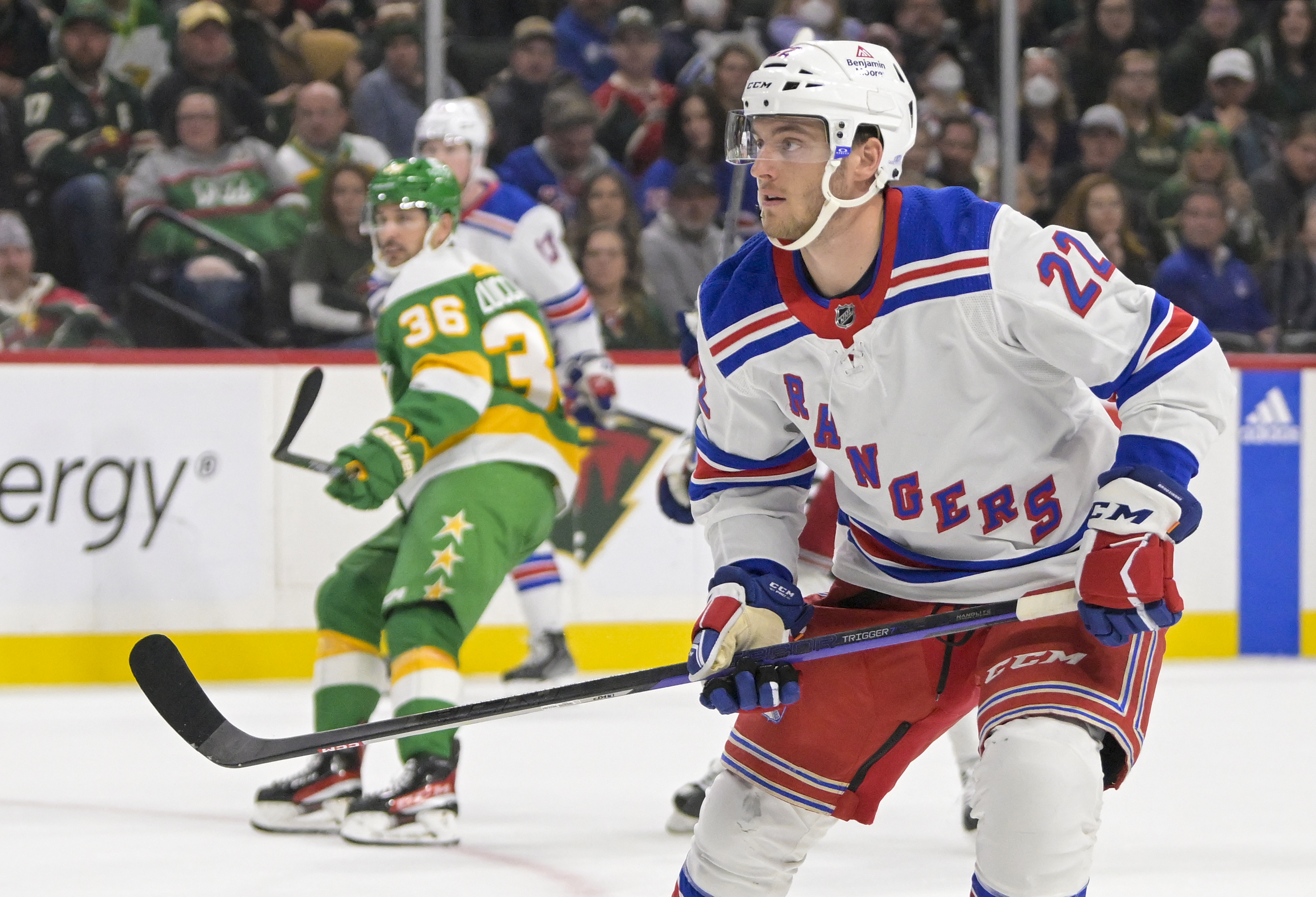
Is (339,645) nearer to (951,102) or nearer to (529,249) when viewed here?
(529,249)

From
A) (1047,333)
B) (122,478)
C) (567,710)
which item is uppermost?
(1047,333)

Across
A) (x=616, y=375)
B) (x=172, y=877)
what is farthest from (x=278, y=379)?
(x=172, y=877)

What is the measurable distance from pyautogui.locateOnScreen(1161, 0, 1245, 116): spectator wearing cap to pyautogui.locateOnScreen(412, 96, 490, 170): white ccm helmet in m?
2.64

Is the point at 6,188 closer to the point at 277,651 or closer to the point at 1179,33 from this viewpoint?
the point at 277,651

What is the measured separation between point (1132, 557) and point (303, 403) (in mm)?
2132

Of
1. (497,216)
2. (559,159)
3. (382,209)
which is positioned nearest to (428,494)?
(382,209)

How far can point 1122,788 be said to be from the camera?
377 centimetres

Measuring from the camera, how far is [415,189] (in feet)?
11.5

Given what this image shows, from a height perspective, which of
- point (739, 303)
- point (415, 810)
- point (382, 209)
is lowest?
point (415, 810)

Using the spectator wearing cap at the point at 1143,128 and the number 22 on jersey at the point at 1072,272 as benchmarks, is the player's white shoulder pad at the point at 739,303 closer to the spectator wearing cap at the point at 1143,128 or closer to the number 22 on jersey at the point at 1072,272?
the number 22 on jersey at the point at 1072,272

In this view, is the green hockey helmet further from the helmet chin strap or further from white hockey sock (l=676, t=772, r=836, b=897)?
white hockey sock (l=676, t=772, r=836, b=897)

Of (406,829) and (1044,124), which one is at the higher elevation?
(1044,124)

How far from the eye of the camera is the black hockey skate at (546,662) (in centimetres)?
504

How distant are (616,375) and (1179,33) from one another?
101 inches
